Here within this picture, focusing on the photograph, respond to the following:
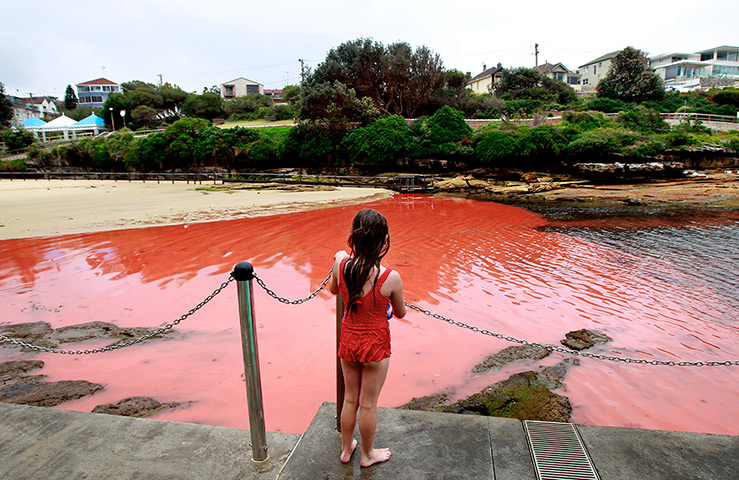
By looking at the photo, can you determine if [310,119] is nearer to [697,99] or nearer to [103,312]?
[103,312]

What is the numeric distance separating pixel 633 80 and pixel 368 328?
148 feet

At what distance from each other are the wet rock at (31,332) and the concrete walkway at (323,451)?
242 cm

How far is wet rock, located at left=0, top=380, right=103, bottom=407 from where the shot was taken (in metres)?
3.81

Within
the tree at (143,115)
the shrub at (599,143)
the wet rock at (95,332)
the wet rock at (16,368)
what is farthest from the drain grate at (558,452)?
the tree at (143,115)

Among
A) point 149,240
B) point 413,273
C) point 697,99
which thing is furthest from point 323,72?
point 697,99

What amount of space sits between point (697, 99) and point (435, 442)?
4785 cm

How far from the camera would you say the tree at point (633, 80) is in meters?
36.2

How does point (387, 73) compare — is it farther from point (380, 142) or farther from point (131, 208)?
point (131, 208)

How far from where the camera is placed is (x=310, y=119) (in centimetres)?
3122

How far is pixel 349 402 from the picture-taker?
244 cm

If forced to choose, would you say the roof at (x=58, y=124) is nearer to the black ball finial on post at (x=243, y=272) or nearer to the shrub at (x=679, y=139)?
the black ball finial on post at (x=243, y=272)

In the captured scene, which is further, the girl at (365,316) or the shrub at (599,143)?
the shrub at (599,143)

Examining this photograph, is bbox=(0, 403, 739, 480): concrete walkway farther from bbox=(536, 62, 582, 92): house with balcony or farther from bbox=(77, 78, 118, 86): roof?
bbox=(77, 78, 118, 86): roof

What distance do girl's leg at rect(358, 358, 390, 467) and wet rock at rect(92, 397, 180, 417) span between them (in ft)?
7.75
